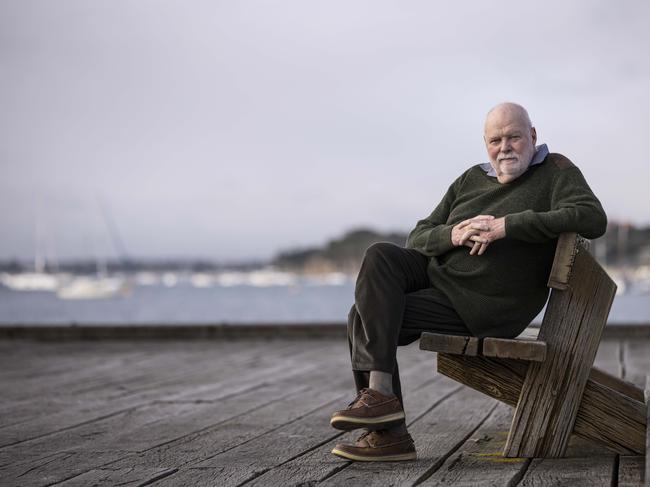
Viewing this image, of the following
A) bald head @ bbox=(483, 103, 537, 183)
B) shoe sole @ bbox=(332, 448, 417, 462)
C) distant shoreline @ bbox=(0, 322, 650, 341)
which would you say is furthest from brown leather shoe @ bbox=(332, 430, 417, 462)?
distant shoreline @ bbox=(0, 322, 650, 341)

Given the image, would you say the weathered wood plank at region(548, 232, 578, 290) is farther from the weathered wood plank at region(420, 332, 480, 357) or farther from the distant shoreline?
the distant shoreline

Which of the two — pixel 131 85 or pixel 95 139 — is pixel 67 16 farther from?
pixel 95 139

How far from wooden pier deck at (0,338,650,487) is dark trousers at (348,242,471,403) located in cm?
36

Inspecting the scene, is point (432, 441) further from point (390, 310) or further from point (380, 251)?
point (380, 251)

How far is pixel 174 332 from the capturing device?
8.48 meters

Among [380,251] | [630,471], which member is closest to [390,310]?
[380,251]

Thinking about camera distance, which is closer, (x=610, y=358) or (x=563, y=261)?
(x=563, y=261)

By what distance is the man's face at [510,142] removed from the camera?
281cm

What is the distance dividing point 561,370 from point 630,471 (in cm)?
39

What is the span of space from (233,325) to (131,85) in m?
31.9

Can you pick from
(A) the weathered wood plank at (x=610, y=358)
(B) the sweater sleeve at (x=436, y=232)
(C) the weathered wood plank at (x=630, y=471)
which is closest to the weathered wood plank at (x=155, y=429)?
(B) the sweater sleeve at (x=436, y=232)

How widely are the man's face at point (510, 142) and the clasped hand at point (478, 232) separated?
191 mm

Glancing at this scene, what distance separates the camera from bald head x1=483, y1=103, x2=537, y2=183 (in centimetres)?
281

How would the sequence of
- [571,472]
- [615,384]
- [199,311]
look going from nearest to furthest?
Result: [571,472] < [615,384] < [199,311]
